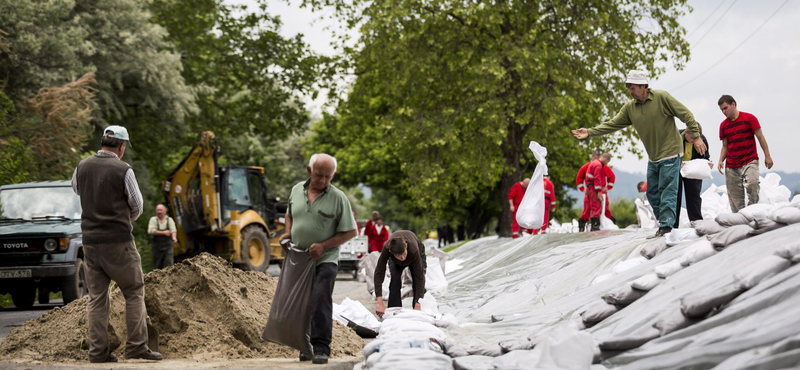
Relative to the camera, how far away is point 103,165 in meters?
7.28

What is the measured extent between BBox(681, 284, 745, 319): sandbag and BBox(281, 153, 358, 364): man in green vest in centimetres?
282

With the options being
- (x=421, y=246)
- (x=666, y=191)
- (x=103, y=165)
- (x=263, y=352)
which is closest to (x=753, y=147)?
(x=666, y=191)

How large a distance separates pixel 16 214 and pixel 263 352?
847cm

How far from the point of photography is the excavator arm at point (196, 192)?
73.9 ft

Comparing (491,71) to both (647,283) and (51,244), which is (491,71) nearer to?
(51,244)

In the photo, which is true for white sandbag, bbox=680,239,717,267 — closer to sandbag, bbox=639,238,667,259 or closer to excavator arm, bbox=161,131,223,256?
sandbag, bbox=639,238,667,259

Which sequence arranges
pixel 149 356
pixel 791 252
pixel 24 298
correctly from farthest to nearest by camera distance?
pixel 24 298
pixel 149 356
pixel 791 252

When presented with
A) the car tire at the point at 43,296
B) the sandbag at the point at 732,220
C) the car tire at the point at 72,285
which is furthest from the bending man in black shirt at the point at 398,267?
the car tire at the point at 43,296

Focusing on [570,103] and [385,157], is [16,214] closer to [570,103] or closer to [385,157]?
[570,103]

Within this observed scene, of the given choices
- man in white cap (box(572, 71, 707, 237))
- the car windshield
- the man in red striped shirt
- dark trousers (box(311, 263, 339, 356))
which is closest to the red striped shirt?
the man in red striped shirt

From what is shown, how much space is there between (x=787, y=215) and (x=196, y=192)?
18067mm

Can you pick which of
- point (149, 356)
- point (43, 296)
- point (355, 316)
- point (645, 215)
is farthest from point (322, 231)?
point (645, 215)

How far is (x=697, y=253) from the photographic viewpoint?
7.49 m

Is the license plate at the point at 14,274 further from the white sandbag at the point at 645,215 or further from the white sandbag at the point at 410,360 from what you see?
the white sandbag at the point at 645,215
